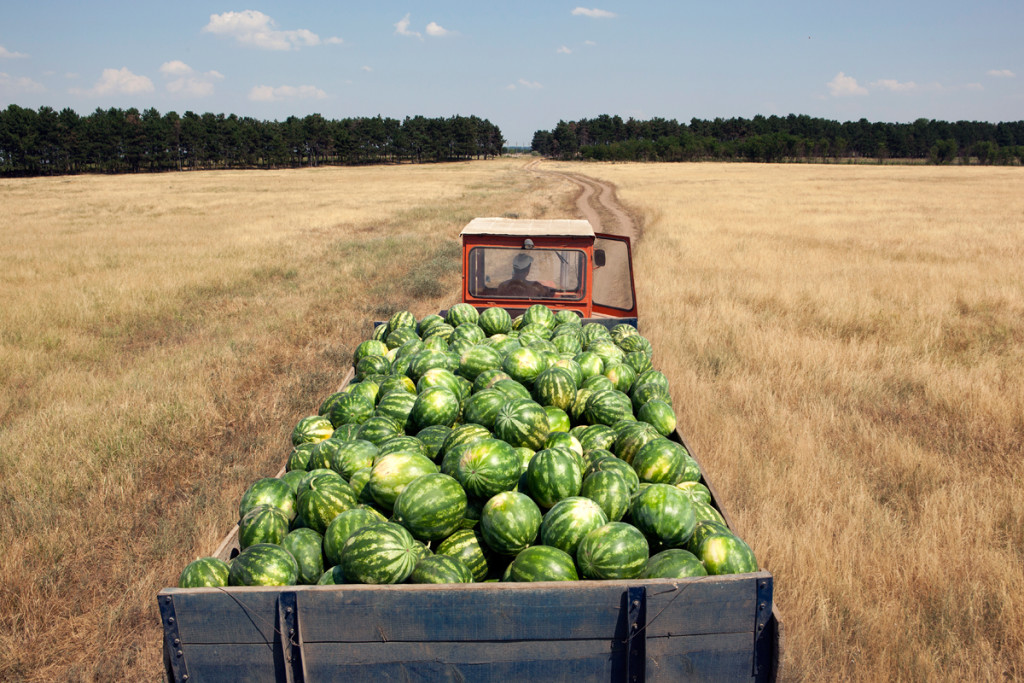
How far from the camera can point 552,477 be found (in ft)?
9.76

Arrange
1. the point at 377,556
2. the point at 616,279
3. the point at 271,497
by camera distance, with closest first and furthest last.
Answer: the point at 377,556 < the point at 271,497 < the point at 616,279

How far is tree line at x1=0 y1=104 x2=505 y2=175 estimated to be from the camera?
77.9 meters

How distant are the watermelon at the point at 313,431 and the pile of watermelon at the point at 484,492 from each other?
0.03 ft

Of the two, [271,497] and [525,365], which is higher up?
[525,365]

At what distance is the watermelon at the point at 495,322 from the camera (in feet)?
18.7

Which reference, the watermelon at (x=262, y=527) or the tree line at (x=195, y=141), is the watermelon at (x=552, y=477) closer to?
the watermelon at (x=262, y=527)

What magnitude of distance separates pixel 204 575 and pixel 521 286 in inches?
174

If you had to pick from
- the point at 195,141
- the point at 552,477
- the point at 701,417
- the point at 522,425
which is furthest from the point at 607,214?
the point at 195,141

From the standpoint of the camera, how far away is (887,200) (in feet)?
108

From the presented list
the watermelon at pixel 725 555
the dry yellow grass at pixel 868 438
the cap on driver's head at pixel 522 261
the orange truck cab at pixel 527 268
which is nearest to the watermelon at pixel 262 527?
the watermelon at pixel 725 555

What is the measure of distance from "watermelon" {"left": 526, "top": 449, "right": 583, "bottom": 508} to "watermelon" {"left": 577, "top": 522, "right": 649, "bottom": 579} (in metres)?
0.38

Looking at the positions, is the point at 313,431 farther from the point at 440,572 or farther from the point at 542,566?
the point at 542,566

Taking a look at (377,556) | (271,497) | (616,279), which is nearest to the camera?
(377,556)

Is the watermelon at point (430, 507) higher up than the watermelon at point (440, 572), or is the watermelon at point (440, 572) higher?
the watermelon at point (430, 507)
